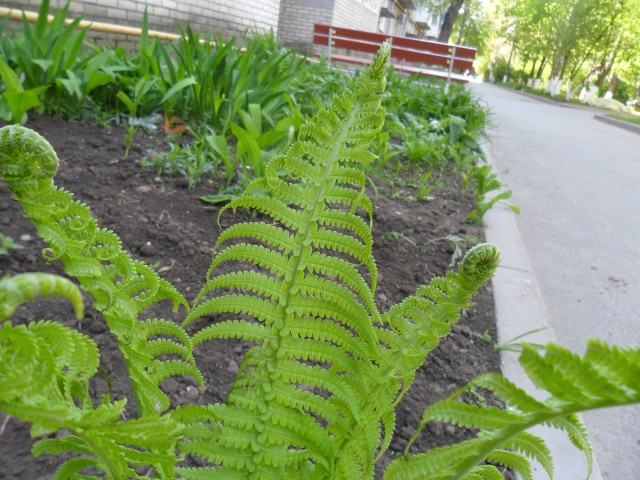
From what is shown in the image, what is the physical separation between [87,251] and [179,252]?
4.65 ft

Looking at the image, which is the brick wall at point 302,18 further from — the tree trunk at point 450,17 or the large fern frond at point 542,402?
the large fern frond at point 542,402

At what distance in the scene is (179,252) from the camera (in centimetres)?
237

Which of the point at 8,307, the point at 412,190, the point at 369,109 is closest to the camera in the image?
the point at 8,307

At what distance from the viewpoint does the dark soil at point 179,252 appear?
1639mm

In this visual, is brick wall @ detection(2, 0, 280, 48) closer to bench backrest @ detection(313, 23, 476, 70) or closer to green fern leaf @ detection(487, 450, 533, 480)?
bench backrest @ detection(313, 23, 476, 70)

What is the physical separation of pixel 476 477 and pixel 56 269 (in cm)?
172

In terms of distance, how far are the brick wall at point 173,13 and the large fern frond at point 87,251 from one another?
4227mm

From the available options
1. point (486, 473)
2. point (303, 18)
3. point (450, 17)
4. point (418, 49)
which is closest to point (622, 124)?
point (418, 49)

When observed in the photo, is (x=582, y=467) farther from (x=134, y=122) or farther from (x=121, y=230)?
(x=134, y=122)

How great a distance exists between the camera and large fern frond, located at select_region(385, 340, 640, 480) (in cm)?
53

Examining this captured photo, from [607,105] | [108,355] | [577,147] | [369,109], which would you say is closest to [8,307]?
[369,109]

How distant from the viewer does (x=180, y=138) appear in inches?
146

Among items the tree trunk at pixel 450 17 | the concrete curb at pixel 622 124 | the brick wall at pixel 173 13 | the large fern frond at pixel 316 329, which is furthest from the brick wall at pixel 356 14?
the large fern frond at pixel 316 329

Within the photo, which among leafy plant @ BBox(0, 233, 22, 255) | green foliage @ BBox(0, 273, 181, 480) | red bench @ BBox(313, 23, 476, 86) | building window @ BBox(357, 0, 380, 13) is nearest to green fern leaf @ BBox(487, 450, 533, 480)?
green foliage @ BBox(0, 273, 181, 480)
